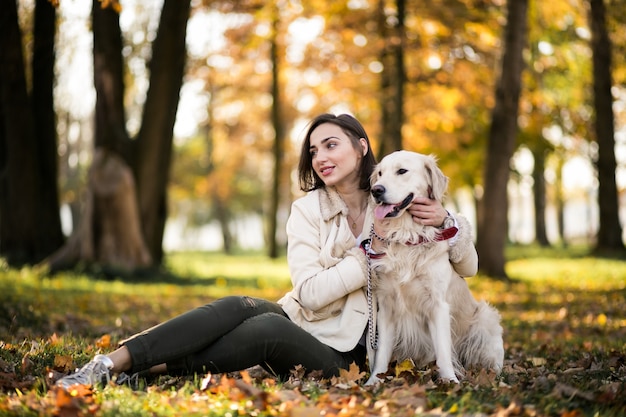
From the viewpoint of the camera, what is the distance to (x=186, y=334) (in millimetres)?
3818

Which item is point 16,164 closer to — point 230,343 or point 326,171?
point 326,171

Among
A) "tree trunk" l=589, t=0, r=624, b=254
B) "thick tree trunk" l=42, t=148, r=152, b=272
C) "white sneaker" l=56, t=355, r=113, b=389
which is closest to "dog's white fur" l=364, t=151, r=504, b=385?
"white sneaker" l=56, t=355, r=113, b=389

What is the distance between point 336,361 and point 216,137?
76.4 feet

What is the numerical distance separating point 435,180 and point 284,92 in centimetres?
1915

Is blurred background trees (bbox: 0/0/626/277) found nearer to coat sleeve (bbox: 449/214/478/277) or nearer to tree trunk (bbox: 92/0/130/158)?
tree trunk (bbox: 92/0/130/158)

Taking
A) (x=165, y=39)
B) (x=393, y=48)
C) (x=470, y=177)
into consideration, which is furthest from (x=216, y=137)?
(x=165, y=39)

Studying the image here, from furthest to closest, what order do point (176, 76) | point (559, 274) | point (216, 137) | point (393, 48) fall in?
point (216, 137) < point (393, 48) < point (559, 274) < point (176, 76)

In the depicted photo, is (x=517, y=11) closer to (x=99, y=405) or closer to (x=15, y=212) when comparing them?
(x=15, y=212)

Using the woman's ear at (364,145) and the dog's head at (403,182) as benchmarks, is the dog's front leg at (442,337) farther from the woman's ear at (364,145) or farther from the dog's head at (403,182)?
the woman's ear at (364,145)

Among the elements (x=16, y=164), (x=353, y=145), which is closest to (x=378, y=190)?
(x=353, y=145)

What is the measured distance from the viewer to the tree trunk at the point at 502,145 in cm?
1229

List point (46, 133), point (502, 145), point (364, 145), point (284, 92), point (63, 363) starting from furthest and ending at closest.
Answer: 1. point (284, 92)
2. point (46, 133)
3. point (502, 145)
4. point (364, 145)
5. point (63, 363)

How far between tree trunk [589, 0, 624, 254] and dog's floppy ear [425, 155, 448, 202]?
14319mm

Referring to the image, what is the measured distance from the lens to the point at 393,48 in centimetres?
1540
